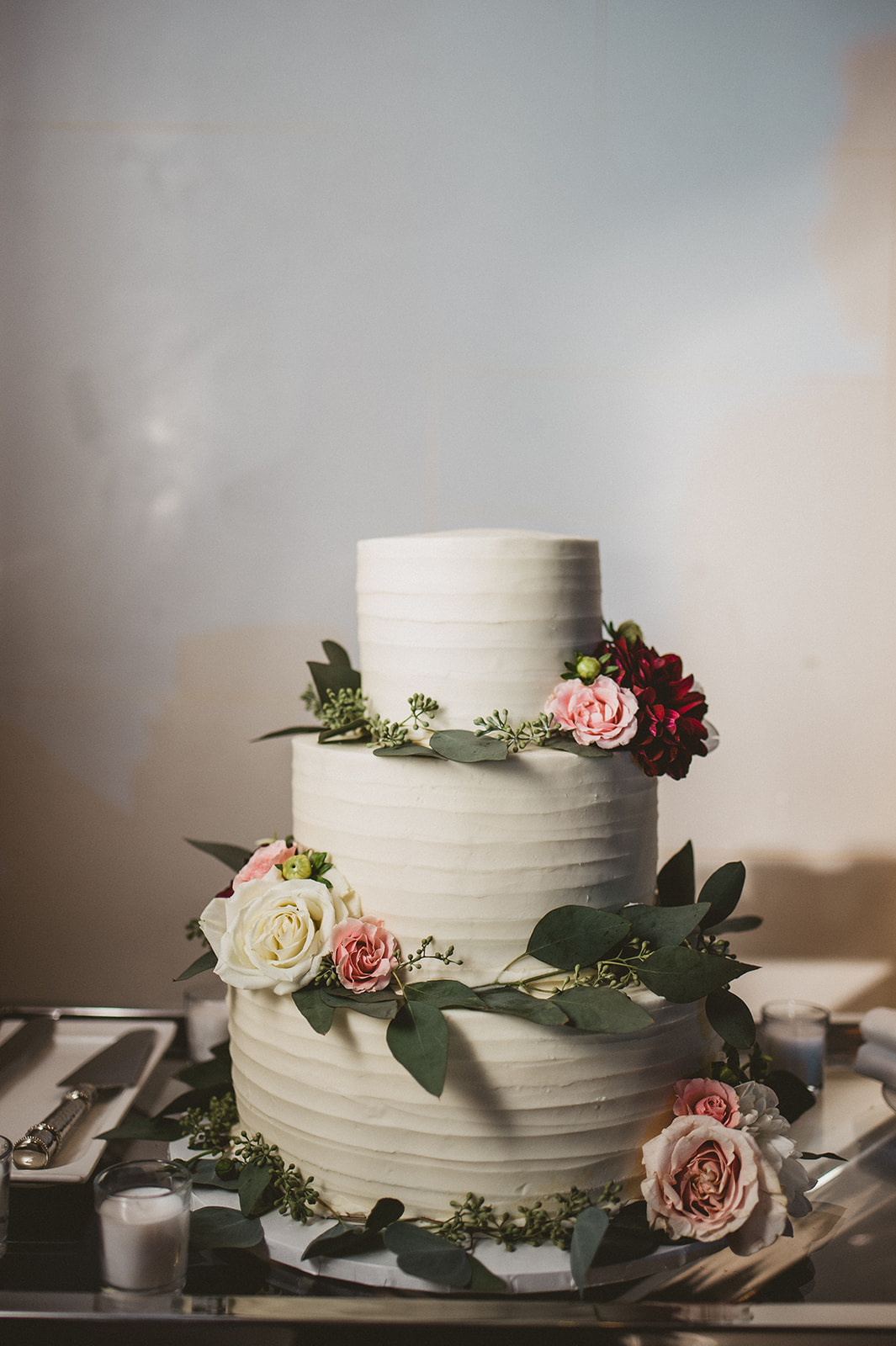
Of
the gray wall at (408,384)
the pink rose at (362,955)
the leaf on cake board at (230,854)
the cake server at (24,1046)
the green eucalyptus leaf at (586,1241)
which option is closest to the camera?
the green eucalyptus leaf at (586,1241)

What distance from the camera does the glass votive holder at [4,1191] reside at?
1087 millimetres

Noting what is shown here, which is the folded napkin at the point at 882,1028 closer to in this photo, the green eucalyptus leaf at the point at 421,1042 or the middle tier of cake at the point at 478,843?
the middle tier of cake at the point at 478,843

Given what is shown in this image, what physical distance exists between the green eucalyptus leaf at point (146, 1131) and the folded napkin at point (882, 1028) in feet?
3.00

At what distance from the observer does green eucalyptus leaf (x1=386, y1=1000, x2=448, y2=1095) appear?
97cm

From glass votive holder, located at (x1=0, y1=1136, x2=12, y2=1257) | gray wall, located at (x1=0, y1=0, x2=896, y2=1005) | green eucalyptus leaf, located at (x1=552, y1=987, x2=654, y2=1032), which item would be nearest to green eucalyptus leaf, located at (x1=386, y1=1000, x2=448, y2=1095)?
green eucalyptus leaf, located at (x1=552, y1=987, x2=654, y2=1032)

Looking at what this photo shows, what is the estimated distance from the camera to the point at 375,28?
1.76m

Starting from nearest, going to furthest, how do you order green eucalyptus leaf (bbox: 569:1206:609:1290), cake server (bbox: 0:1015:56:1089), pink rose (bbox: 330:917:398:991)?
1. green eucalyptus leaf (bbox: 569:1206:609:1290)
2. pink rose (bbox: 330:917:398:991)
3. cake server (bbox: 0:1015:56:1089)

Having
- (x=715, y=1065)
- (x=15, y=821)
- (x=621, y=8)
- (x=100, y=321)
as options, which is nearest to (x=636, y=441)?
(x=621, y=8)

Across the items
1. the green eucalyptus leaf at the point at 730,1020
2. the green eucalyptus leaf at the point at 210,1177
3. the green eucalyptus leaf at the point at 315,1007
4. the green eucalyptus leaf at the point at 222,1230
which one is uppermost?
the green eucalyptus leaf at the point at 315,1007

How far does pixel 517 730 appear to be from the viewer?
1109 mm

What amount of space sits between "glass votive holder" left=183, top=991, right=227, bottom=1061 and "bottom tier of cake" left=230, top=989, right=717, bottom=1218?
45 cm

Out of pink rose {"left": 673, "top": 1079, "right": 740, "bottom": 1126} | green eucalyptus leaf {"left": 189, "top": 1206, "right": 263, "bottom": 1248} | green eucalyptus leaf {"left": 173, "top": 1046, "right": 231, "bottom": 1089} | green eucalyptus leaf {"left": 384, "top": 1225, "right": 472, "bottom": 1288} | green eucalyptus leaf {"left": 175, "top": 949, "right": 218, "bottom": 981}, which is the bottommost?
green eucalyptus leaf {"left": 189, "top": 1206, "right": 263, "bottom": 1248}

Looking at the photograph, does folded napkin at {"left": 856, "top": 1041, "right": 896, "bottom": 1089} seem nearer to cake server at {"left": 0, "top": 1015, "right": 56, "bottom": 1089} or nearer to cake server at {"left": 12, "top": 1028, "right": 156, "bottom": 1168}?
cake server at {"left": 12, "top": 1028, "right": 156, "bottom": 1168}

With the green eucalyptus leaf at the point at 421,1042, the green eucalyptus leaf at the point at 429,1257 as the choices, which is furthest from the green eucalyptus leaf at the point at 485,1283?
the green eucalyptus leaf at the point at 421,1042
